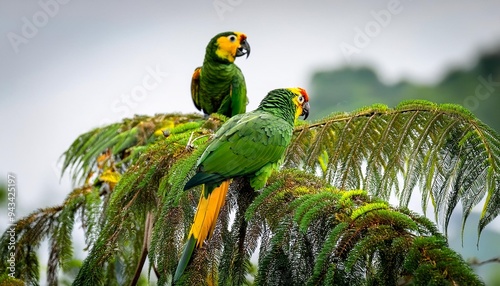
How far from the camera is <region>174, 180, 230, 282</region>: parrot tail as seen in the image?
2039 mm

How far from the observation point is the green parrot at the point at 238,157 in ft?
6.98

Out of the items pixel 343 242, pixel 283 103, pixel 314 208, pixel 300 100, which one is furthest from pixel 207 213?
pixel 300 100

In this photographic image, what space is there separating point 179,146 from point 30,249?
1383mm

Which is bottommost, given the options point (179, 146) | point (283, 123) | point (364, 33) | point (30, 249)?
point (30, 249)

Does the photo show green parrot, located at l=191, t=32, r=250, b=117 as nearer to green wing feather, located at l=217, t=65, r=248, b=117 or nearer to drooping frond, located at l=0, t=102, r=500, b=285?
green wing feather, located at l=217, t=65, r=248, b=117

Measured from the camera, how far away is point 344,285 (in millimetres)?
1601

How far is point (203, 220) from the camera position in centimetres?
214

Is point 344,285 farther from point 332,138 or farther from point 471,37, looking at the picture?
Result: point 471,37

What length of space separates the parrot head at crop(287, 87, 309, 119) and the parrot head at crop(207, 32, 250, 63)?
1479mm

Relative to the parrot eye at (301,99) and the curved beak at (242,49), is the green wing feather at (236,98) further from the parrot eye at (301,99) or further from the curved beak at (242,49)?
the parrot eye at (301,99)

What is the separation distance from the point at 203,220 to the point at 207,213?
4 centimetres

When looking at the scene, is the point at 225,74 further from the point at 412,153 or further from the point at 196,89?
the point at 412,153

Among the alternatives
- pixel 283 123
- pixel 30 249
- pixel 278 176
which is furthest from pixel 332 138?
pixel 30 249
